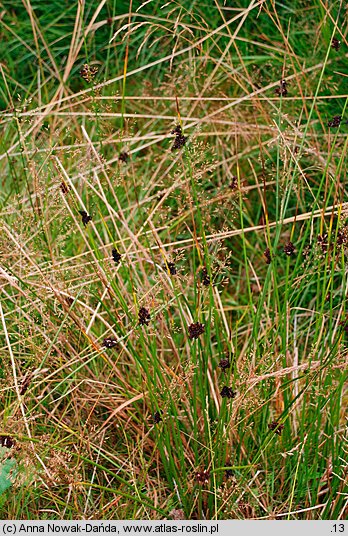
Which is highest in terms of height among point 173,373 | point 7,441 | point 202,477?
point 7,441

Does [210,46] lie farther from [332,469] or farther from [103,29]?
[332,469]

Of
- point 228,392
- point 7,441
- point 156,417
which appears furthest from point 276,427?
point 7,441

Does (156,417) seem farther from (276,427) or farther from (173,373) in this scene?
(276,427)

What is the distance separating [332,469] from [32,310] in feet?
2.62

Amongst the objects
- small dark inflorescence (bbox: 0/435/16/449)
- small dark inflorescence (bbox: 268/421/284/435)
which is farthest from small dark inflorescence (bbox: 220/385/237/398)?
small dark inflorescence (bbox: 0/435/16/449)

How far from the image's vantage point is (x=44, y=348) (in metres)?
1.79

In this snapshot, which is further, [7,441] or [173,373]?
[173,373]

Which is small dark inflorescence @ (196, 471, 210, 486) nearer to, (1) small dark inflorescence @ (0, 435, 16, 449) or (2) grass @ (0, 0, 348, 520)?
(2) grass @ (0, 0, 348, 520)

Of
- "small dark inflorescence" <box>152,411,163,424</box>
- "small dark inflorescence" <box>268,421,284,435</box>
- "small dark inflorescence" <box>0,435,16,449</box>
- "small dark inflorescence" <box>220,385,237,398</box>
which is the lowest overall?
"small dark inflorescence" <box>268,421,284,435</box>

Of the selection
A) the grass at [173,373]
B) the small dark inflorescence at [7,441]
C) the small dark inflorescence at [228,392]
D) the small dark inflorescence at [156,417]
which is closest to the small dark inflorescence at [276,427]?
the grass at [173,373]

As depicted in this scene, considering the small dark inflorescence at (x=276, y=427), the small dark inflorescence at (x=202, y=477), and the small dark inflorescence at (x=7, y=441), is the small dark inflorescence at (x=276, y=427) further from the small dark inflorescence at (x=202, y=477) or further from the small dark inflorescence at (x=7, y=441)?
the small dark inflorescence at (x=7, y=441)

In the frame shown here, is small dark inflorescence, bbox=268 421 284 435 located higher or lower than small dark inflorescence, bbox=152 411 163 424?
lower

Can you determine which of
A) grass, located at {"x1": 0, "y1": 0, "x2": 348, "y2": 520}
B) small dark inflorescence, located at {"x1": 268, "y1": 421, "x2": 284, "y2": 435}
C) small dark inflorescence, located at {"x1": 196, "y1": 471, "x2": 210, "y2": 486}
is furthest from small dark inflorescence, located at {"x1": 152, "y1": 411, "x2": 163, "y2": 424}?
small dark inflorescence, located at {"x1": 268, "y1": 421, "x2": 284, "y2": 435}

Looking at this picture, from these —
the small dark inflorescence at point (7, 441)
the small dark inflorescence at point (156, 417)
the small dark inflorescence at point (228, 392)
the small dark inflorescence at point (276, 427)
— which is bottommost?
the small dark inflorescence at point (276, 427)
